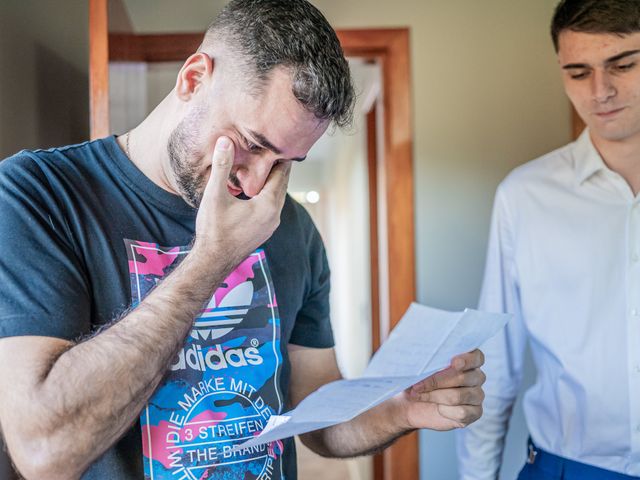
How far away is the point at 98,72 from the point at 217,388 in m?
1.14

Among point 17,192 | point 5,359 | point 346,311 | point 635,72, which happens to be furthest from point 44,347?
point 346,311

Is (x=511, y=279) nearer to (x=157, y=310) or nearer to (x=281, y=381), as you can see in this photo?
(x=281, y=381)

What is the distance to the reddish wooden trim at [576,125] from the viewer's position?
268cm

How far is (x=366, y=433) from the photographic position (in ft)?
4.31

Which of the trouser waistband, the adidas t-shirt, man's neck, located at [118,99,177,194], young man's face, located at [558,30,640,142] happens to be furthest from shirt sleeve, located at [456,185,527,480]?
man's neck, located at [118,99,177,194]

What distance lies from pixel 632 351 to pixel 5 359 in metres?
1.30

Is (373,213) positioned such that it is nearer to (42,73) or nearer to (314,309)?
(42,73)

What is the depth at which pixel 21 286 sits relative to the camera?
2.99 feet

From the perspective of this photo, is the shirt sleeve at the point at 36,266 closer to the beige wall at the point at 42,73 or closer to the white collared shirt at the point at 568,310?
the beige wall at the point at 42,73

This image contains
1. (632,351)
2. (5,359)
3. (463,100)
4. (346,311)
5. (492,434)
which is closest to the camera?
(5,359)

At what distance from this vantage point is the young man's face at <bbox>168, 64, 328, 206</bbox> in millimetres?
1115

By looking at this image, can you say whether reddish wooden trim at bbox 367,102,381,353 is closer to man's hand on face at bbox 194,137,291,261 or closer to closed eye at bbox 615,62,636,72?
closed eye at bbox 615,62,636,72

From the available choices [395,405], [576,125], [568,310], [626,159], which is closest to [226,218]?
[395,405]

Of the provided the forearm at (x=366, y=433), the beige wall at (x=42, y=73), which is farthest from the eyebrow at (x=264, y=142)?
the beige wall at (x=42, y=73)
